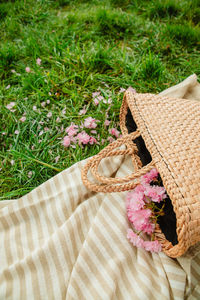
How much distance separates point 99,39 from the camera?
7.29ft

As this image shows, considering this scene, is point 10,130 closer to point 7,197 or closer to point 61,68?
point 7,197

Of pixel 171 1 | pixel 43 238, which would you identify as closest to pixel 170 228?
pixel 43 238

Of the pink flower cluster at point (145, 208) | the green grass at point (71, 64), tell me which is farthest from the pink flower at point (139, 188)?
the green grass at point (71, 64)

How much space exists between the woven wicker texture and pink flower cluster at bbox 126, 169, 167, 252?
0.19 feet

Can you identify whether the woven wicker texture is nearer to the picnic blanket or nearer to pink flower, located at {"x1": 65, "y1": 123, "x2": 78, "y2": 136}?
the picnic blanket

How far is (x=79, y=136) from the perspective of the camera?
1568 mm

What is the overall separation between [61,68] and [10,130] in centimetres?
70

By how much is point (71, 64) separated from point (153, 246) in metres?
1.54

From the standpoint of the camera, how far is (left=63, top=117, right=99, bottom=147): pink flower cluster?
1561 millimetres

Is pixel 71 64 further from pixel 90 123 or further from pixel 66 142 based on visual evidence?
pixel 66 142

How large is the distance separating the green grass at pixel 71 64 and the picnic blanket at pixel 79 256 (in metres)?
0.29

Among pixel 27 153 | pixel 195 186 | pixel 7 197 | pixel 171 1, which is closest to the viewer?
pixel 195 186

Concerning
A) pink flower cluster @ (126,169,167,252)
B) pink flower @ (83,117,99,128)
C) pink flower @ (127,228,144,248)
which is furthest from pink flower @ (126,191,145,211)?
pink flower @ (83,117,99,128)

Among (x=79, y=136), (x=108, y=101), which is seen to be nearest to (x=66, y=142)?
(x=79, y=136)
